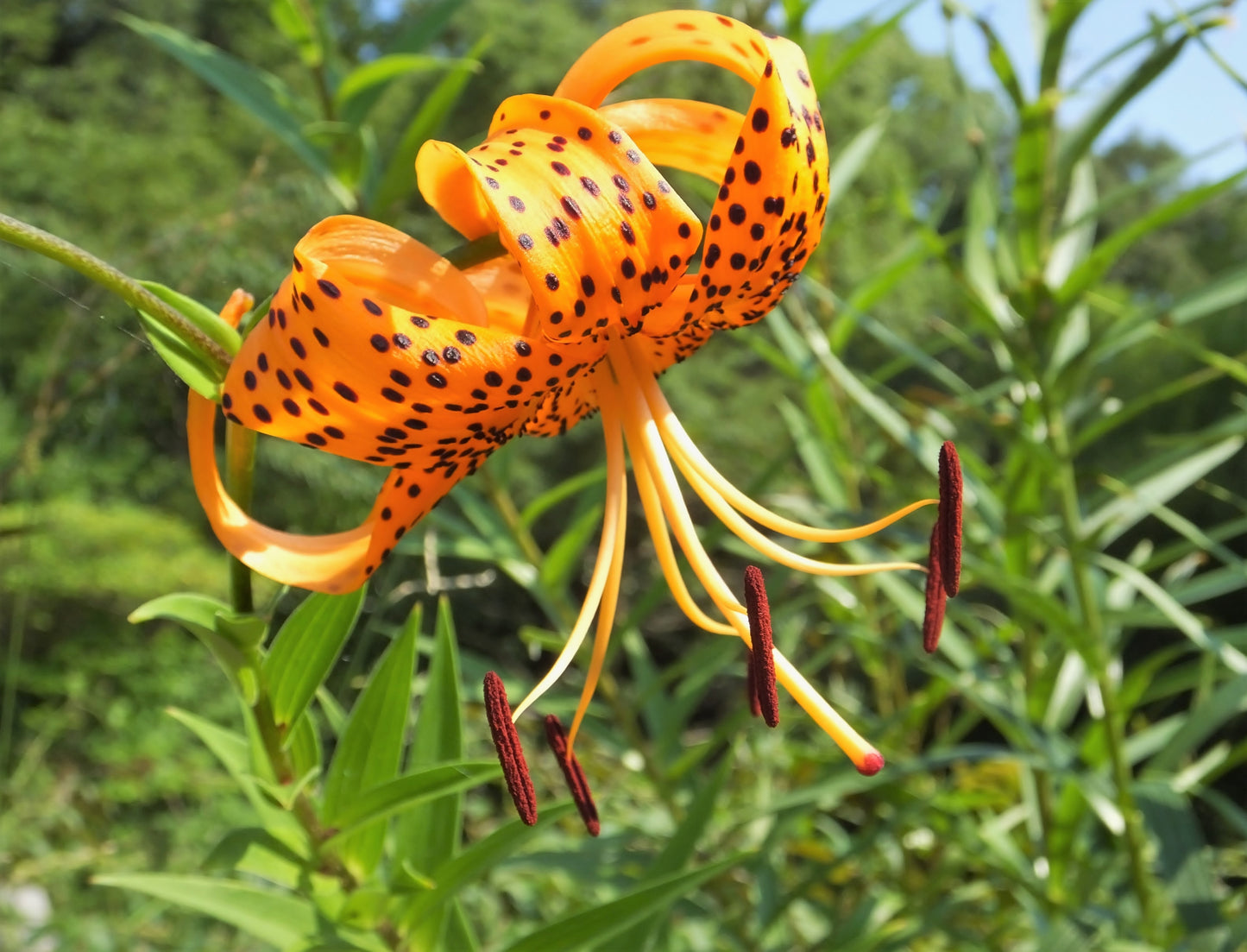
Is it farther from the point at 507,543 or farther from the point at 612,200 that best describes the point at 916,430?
the point at 612,200

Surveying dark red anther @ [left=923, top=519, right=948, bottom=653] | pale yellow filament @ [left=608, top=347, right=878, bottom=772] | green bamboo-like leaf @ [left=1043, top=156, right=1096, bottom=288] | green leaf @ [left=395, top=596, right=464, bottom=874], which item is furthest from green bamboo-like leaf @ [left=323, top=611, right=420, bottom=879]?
green bamboo-like leaf @ [left=1043, top=156, right=1096, bottom=288]

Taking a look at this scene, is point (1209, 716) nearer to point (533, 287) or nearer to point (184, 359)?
point (533, 287)

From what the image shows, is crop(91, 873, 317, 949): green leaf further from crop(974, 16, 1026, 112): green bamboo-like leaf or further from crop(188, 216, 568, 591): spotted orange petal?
crop(974, 16, 1026, 112): green bamboo-like leaf

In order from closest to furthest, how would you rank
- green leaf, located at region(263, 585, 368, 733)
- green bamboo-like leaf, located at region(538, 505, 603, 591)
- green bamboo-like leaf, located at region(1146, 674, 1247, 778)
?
green leaf, located at region(263, 585, 368, 733) < green bamboo-like leaf, located at region(1146, 674, 1247, 778) < green bamboo-like leaf, located at region(538, 505, 603, 591)

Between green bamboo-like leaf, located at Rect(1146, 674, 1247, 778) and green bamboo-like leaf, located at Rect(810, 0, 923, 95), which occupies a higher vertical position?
green bamboo-like leaf, located at Rect(810, 0, 923, 95)

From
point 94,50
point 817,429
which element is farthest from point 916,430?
point 94,50

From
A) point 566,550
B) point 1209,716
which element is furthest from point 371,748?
point 1209,716
